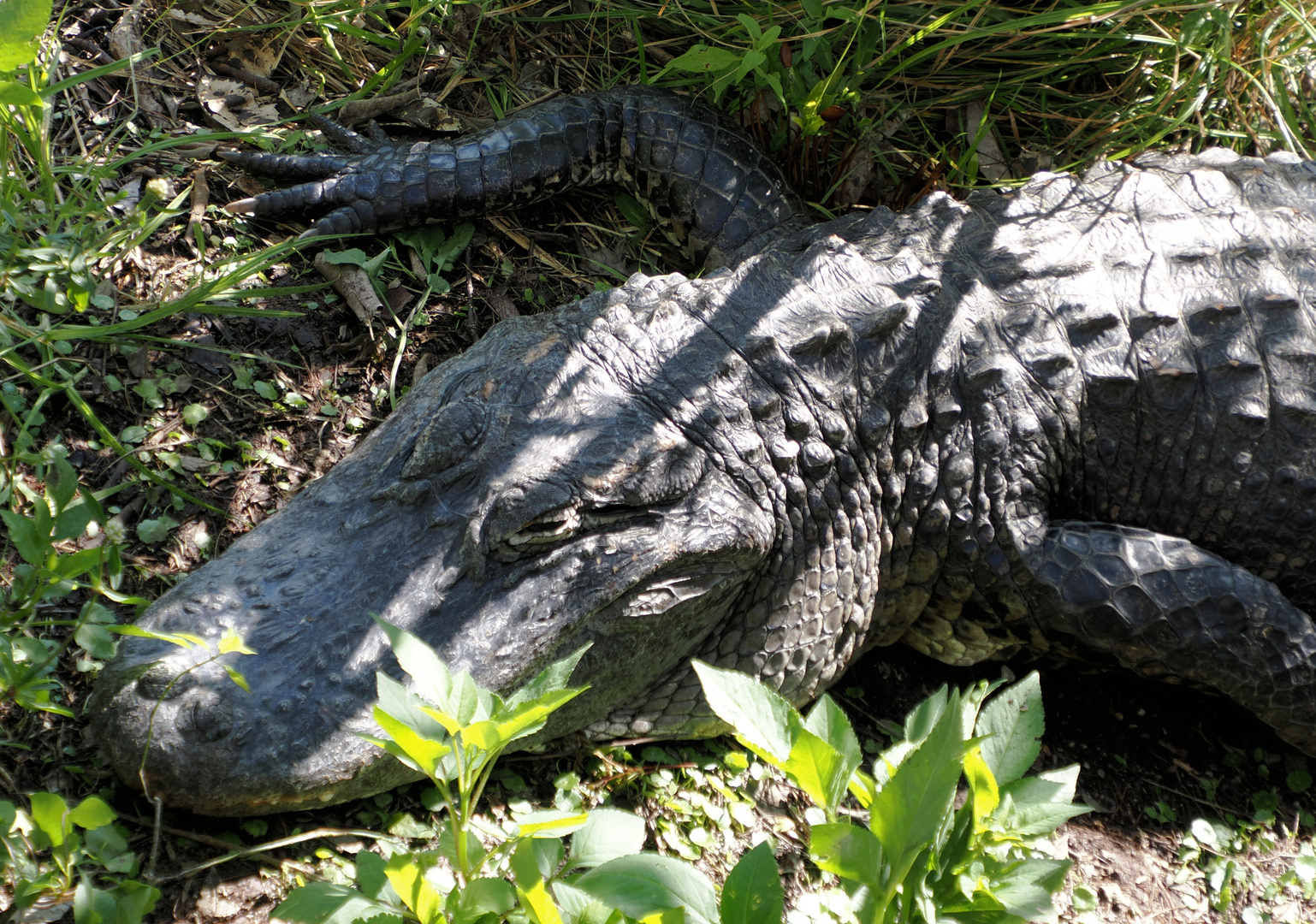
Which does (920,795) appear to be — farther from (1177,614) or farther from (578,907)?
(1177,614)

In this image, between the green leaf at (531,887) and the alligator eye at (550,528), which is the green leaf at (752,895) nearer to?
the green leaf at (531,887)

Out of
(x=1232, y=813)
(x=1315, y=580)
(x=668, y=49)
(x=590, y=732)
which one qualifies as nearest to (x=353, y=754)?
(x=590, y=732)

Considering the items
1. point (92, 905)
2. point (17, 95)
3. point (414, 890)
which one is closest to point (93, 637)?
point (92, 905)

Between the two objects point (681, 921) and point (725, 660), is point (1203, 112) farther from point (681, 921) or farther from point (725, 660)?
point (681, 921)

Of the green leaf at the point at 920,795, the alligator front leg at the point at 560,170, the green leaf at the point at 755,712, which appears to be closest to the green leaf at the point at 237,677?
the green leaf at the point at 755,712

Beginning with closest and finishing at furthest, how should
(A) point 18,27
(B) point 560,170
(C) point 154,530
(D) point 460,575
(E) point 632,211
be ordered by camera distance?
1. (A) point 18,27
2. (D) point 460,575
3. (C) point 154,530
4. (B) point 560,170
5. (E) point 632,211

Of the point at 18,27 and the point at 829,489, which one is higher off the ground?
the point at 18,27

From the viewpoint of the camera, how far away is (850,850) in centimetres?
143

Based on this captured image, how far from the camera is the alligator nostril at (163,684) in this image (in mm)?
1830

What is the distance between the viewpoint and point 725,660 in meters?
2.52

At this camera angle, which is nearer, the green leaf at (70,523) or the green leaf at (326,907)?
the green leaf at (326,907)

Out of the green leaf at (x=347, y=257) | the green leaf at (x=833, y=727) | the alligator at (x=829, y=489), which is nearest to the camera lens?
the green leaf at (x=833, y=727)

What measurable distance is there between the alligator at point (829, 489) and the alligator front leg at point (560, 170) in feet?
0.39

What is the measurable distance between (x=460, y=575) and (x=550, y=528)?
0.74 ft
